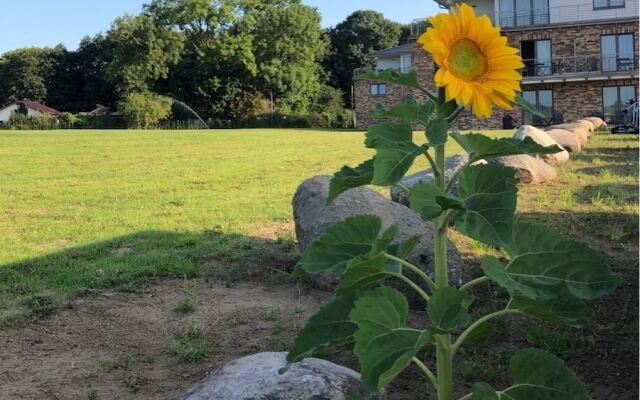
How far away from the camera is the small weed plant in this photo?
1447 mm

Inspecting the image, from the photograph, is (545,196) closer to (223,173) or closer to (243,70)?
(223,173)

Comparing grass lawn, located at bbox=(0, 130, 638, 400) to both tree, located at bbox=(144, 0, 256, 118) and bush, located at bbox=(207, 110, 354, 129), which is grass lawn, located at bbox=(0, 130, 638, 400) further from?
tree, located at bbox=(144, 0, 256, 118)

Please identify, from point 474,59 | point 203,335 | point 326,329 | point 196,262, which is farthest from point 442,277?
point 196,262

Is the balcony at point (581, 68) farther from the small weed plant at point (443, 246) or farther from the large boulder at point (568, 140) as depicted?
the small weed plant at point (443, 246)

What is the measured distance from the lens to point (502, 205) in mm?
1446

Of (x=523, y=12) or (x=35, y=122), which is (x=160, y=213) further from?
(x=35, y=122)

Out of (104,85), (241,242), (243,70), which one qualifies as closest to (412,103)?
(241,242)

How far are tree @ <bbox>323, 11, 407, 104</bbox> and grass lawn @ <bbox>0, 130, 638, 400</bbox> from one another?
63634 mm

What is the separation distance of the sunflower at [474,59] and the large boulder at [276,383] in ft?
4.45

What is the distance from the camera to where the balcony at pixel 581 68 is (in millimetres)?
34625

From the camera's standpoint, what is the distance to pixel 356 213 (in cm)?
475

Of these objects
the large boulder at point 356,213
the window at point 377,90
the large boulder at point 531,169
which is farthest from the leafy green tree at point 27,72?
the large boulder at point 356,213

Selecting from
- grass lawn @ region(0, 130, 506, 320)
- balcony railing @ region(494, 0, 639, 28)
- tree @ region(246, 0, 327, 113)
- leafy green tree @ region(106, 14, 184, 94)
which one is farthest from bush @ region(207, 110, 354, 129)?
grass lawn @ region(0, 130, 506, 320)

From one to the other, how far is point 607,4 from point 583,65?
11.9 feet
